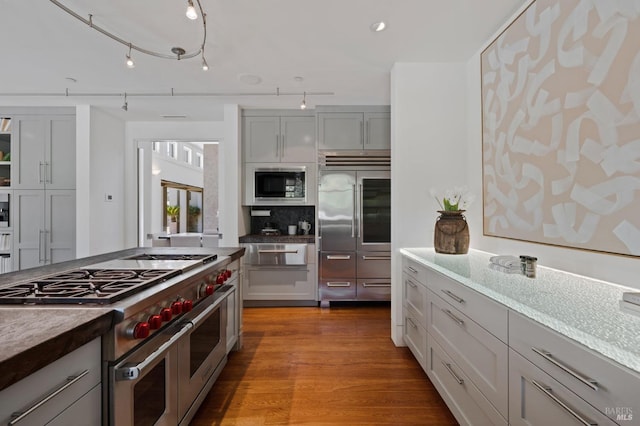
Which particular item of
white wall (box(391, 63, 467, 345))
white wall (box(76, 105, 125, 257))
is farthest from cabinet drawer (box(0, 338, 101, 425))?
white wall (box(76, 105, 125, 257))

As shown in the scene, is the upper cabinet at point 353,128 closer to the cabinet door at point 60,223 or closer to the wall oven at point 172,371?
the wall oven at point 172,371

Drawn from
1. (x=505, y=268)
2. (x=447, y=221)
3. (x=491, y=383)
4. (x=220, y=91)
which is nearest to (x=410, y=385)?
(x=491, y=383)

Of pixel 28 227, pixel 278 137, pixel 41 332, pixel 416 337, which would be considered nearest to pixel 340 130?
pixel 278 137

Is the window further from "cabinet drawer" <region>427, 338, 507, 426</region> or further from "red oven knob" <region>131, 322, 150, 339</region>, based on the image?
Result: "cabinet drawer" <region>427, 338, 507, 426</region>

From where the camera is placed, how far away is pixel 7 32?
7.36ft

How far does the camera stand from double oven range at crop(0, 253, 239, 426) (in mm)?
1010

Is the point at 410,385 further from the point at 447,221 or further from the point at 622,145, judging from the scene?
the point at 622,145

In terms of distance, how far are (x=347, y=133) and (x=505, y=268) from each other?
8.68 ft

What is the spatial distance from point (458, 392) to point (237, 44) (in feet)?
9.47

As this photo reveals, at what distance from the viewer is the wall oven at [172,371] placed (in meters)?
1.02

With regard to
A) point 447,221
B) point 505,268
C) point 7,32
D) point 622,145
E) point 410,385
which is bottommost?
point 410,385

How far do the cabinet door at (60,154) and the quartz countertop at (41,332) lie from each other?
11.5 ft

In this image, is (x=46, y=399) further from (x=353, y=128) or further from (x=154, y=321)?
(x=353, y=128)

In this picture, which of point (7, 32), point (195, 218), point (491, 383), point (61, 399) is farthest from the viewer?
point (195, 218)
